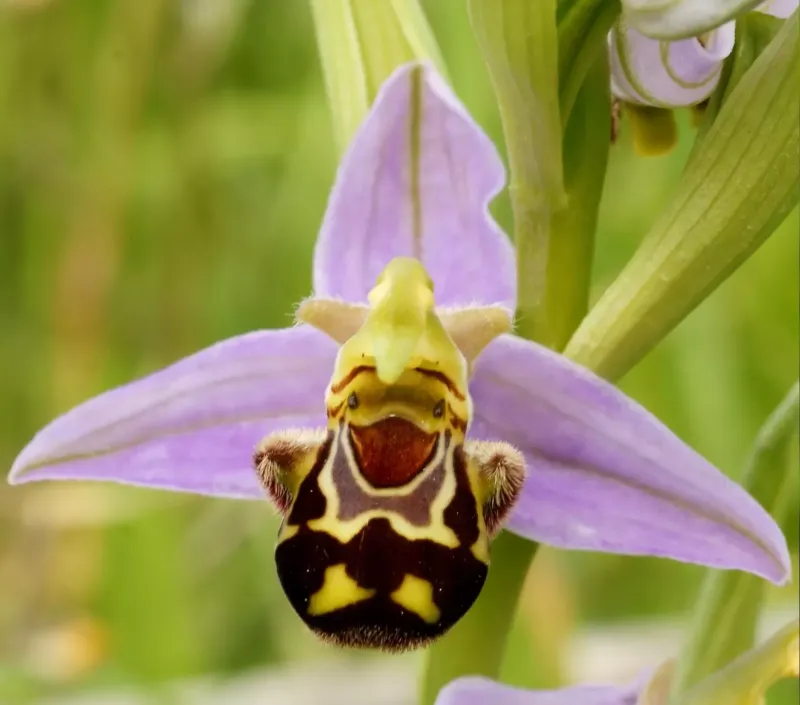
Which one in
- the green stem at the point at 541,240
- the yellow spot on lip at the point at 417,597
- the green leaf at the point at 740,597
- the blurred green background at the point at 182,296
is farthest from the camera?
the blurred green background at the point at 182,296

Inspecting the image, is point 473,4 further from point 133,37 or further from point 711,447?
point 133,37

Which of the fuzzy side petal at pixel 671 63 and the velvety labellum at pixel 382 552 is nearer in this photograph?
the velvety labellum at pixel 382 552

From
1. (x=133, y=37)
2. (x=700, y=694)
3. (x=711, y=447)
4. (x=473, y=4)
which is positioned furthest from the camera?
(x=133, y=37)

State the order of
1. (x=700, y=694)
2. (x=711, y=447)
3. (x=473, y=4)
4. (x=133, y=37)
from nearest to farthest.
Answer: (x=473, y=4), (x=700, y=694), (x=711, y=447), (x=133, y=37)

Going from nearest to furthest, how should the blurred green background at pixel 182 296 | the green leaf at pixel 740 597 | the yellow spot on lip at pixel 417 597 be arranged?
the yellow spot on lip at pixel 417 597, the green leaf at pixel 740 597, the blurred green background at pixel 182 296

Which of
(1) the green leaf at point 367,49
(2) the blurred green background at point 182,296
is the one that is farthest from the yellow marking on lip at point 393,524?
(2) the blurred green background at point 182,296

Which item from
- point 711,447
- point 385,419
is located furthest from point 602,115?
point 711,447

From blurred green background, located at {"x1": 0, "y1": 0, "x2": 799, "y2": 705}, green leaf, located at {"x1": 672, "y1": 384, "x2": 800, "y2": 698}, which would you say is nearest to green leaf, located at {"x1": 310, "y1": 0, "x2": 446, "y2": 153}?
green leaf, located at {"x1": 672, "y1": 384, "x2": 800, "y2": 698}

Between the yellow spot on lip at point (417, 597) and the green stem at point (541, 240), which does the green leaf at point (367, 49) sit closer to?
the green stem at point (541, 240)

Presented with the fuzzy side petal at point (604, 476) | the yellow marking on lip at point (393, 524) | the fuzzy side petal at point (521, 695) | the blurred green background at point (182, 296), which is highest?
the blurred green background at point (182, 296)
